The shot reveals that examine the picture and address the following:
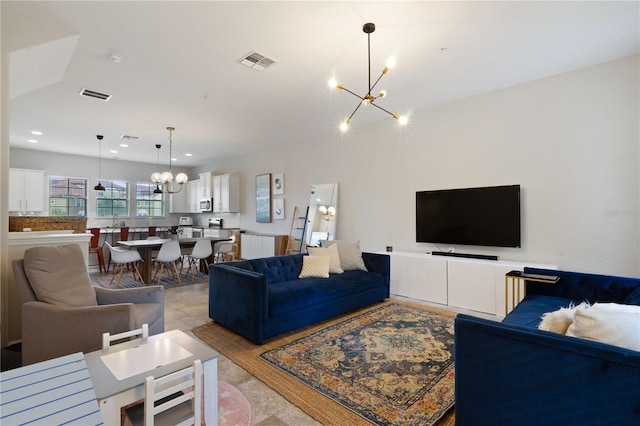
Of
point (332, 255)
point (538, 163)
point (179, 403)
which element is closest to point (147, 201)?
point (332, 255)

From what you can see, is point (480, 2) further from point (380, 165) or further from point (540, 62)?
point (380, 165)

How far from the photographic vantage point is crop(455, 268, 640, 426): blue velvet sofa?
3.88ft

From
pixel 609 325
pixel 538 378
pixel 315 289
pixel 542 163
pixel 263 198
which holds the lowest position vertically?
pixel 315 289

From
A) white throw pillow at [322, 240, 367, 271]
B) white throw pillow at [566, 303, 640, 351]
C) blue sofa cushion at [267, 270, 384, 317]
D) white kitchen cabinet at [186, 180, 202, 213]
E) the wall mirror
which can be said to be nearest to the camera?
white throw pillow at [566, 303, 640, 351]

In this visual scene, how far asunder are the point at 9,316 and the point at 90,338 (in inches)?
47.2

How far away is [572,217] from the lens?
353cm

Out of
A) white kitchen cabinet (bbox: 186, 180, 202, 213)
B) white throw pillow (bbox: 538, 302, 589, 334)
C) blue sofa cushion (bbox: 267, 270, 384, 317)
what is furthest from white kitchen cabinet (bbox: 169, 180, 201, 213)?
white throw pillow (bbox: 538, 302, 589, 334)

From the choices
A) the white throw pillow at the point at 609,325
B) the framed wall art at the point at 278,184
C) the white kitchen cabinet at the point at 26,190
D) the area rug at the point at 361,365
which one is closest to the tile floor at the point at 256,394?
the area rug at the point at 361,365

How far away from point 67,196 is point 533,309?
9921 millimetres

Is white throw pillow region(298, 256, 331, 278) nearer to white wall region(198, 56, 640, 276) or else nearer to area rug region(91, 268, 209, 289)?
white wall region(198, 56, 640, 276)

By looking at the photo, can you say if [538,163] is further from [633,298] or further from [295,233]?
[295,233]

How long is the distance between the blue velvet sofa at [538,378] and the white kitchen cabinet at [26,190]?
9.26 metres

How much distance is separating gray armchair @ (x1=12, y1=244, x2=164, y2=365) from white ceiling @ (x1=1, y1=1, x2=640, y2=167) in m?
1.84

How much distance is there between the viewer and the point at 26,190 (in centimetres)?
688
